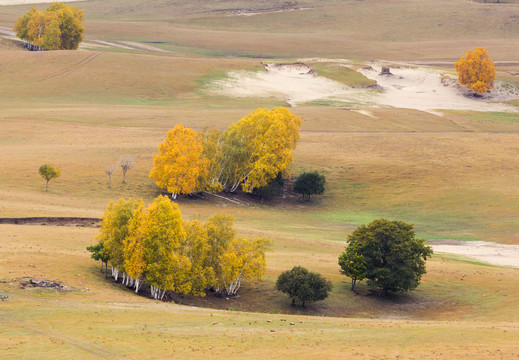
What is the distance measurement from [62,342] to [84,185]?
45.0m

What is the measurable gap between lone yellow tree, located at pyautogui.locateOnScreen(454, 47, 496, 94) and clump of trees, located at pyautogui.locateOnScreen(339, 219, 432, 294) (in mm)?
104794

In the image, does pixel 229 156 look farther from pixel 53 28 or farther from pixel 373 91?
pixel 53 28

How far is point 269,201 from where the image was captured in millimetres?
77188

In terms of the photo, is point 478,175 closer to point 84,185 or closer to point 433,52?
point 84,185

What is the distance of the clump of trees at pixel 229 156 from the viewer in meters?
70.8

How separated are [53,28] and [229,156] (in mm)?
85634

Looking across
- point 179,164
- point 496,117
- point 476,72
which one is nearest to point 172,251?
point 179,164

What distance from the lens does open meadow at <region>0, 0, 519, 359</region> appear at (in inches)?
1080

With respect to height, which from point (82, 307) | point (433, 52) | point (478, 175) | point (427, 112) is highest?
point (433, 52)

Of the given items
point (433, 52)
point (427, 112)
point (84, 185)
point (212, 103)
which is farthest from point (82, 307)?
point (433, 52)

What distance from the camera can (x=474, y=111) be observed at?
128625 millimetres

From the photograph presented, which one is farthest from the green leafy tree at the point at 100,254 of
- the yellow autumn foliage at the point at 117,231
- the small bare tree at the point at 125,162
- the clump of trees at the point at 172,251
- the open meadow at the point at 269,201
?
the small bare tree at the point at 125,162

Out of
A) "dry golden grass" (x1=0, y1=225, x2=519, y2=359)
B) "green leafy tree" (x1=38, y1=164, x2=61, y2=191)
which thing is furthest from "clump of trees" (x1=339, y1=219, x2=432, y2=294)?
"green leafy tree" (x1=38, y1=164, x2=61, y2=191)

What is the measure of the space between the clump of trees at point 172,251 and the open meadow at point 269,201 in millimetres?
1307
